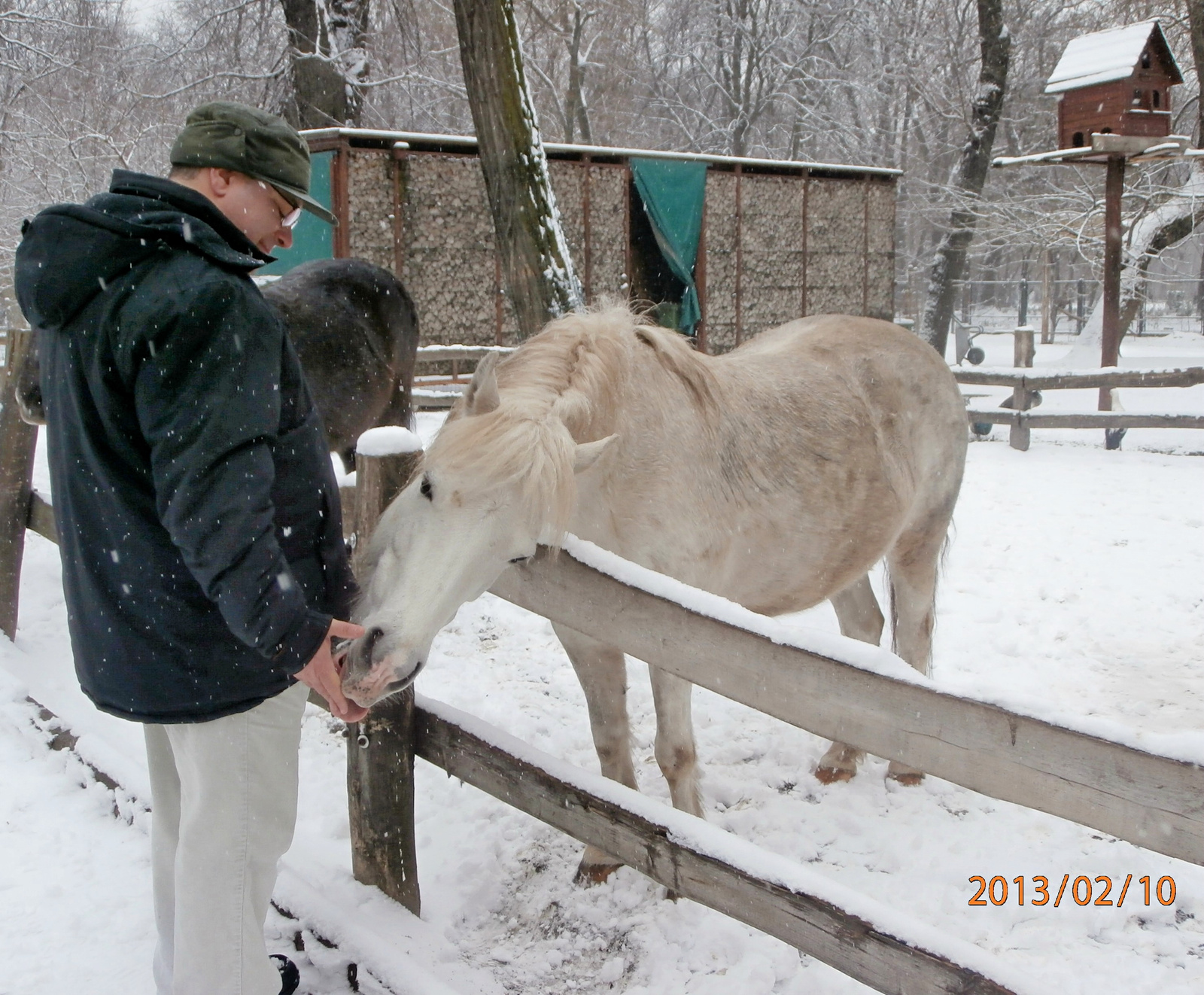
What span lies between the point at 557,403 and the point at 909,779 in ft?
7.72

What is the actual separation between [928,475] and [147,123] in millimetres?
22427

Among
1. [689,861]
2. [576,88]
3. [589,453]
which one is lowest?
[689,861]

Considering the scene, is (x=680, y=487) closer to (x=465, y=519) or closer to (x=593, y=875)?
(x=465, y=519)

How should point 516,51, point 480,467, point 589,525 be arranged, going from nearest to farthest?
point 480,467
point 589,525
point 516,51

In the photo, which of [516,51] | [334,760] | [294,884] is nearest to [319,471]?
[294,884]

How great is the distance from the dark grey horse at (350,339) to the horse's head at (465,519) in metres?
3.31

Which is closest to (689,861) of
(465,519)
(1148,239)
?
(465,519)

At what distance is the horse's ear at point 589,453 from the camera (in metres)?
2.10

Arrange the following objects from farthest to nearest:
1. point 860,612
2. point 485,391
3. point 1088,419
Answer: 1. point 1088,419
2. point 860,612
3. point 485,391

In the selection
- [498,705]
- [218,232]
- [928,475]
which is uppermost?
[218,232]

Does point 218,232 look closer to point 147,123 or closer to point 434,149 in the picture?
point 434,149

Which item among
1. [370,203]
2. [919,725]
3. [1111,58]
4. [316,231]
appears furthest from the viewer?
[316,231]

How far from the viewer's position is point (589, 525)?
249 centimetres

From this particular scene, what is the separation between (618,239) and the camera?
12.6 meters
